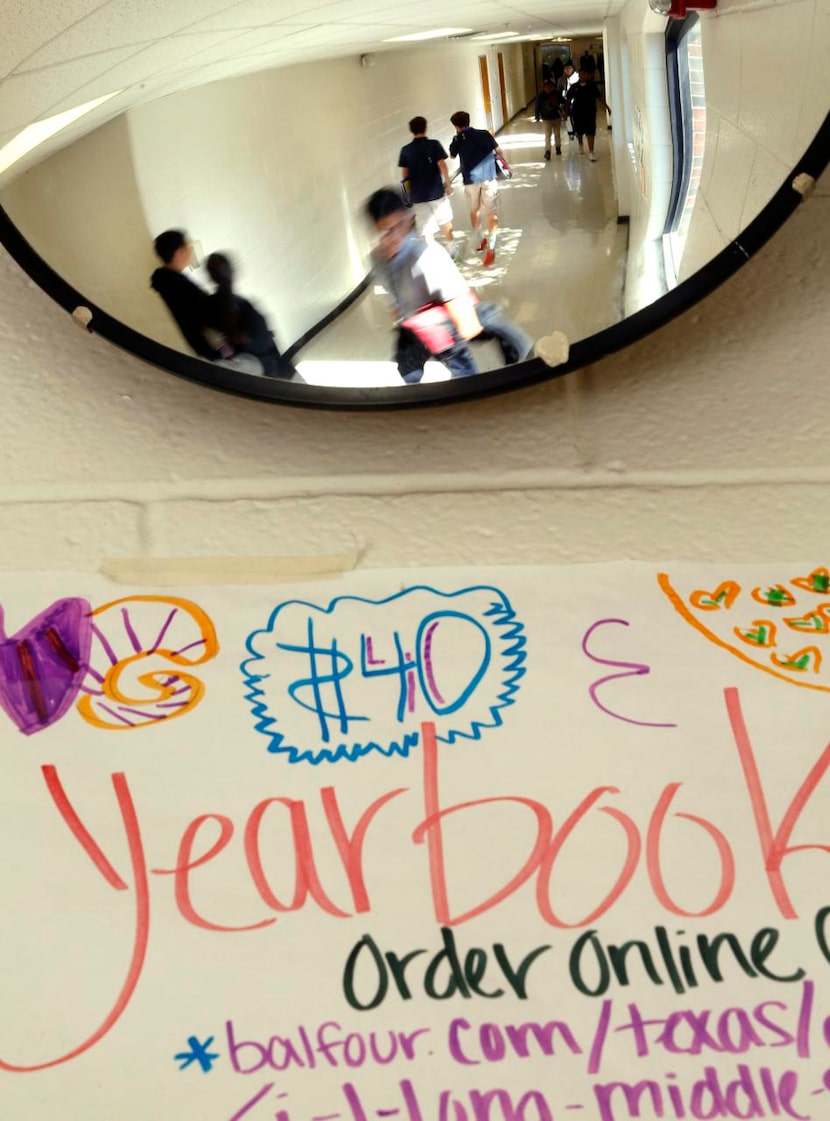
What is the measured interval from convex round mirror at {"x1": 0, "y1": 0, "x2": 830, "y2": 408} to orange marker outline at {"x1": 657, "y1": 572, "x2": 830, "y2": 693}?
0.17 meters

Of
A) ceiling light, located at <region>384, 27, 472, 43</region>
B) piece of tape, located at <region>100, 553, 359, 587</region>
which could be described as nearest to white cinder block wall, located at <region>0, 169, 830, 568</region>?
piece of tape, located at <region>100, 553, 359, 587</region>

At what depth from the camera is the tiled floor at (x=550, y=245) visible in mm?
659

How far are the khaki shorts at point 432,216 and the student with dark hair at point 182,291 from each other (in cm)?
15

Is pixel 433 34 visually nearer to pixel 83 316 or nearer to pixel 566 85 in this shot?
pixel 566 85

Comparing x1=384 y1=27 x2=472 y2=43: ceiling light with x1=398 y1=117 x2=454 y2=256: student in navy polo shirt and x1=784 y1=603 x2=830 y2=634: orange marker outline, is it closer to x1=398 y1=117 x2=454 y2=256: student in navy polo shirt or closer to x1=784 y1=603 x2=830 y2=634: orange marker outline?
x1=398 y1=117 x2=454 y2=256: student in navy polo shirt

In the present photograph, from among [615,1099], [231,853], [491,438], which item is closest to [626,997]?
[615,1099]

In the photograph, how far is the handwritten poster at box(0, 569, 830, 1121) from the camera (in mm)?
688

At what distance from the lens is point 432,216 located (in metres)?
0.66

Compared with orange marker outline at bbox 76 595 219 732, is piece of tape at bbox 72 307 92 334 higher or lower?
higher

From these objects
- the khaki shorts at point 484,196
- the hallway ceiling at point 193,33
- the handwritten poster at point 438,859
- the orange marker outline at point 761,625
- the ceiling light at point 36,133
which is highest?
the hallway ceiling at point 193,33

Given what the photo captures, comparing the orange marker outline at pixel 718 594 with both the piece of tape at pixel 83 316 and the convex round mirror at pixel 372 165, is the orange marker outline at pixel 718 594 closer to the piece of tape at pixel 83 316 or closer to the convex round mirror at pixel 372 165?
the convex round mirror at pixel 372 165

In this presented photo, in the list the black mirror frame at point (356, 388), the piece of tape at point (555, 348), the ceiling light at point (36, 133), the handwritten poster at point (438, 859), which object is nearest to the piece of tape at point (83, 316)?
the black mirror frame at point (356, 388)

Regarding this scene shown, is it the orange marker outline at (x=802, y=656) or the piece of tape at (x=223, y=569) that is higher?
the piece of tape at (x=223, y=569)

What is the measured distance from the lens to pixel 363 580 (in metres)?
0.72
